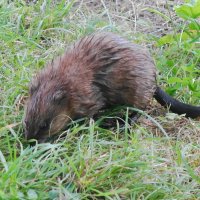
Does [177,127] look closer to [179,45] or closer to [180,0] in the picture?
[179,45]

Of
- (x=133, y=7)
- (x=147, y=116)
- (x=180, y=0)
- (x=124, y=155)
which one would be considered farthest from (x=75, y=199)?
(x=180, y=0)

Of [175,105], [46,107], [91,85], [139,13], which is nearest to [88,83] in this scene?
[91,85]

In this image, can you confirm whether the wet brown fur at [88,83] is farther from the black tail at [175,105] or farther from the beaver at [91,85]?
the black tail at [175,105]

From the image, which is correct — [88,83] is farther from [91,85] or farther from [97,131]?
[97,131]

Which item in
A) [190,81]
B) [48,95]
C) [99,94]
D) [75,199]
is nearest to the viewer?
[75,199]

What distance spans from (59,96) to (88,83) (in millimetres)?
272

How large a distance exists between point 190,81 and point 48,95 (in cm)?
117

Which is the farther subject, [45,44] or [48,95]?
[45,44]

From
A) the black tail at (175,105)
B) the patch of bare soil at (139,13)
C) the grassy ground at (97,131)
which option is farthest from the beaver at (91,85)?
the patch of bare soil at (139,13)

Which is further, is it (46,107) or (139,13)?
(139,13)

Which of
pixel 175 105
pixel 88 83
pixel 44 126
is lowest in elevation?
pixel 175 105

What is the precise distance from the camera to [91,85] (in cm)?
435

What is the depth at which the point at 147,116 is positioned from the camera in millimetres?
4410

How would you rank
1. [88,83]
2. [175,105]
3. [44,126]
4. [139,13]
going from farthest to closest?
[139,13] → [175,105] → [88,83] → [44,126]
